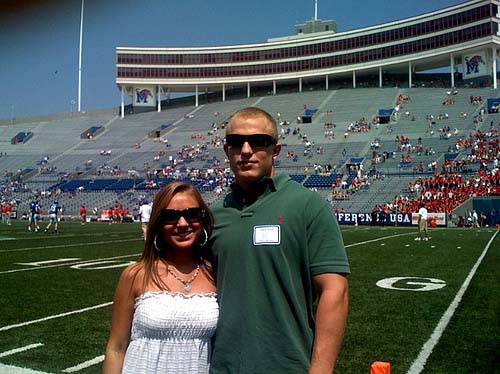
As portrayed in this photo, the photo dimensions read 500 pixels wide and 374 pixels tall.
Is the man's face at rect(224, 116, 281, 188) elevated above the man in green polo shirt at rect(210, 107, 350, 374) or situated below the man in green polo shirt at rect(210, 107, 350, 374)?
above

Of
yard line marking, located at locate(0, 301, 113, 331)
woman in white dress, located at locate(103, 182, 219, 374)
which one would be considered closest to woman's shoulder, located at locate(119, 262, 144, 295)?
woman in white dress, located at locate(103, 182, 219, 374)

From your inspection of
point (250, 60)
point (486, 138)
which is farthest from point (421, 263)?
point (250, 60)

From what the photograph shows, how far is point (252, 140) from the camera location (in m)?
2.28

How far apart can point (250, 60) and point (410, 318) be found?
203ft

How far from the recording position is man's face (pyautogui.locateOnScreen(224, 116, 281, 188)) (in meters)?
2.28

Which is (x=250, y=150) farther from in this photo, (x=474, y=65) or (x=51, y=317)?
(x=474, y=65)

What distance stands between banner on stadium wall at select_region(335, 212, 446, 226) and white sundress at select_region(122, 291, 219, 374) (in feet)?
101

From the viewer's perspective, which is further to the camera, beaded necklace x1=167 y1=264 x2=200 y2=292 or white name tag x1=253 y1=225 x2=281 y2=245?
beaded necklace x1=167 y1=264 x2=200 y2=292

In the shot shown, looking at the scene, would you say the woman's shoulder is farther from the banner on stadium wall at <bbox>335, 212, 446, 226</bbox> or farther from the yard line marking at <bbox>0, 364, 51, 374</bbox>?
the banner on stadium wall at <bbox>335, 212, 446, 226</bbox>

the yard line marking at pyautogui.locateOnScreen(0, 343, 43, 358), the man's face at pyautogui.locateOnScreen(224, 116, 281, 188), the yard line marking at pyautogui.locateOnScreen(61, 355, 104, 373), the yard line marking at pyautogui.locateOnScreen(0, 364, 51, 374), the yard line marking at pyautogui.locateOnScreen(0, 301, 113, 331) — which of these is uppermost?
the man's face at pyautogui.locateOnScreen(224, 116, 281, 188)

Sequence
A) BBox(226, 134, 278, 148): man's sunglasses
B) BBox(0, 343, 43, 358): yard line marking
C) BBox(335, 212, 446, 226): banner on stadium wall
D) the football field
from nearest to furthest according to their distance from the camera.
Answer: BBox(226, 134, 278, 148): man's sunglasses
the football field
BBox(0, 343, 43, 358): yard line marking
BBox(335, 212, 446, 226): banner on stadium wall

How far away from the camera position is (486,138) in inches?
1569

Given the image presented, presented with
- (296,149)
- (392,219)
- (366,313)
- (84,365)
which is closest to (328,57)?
(296,149)

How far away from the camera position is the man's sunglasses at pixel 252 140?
2279mm
